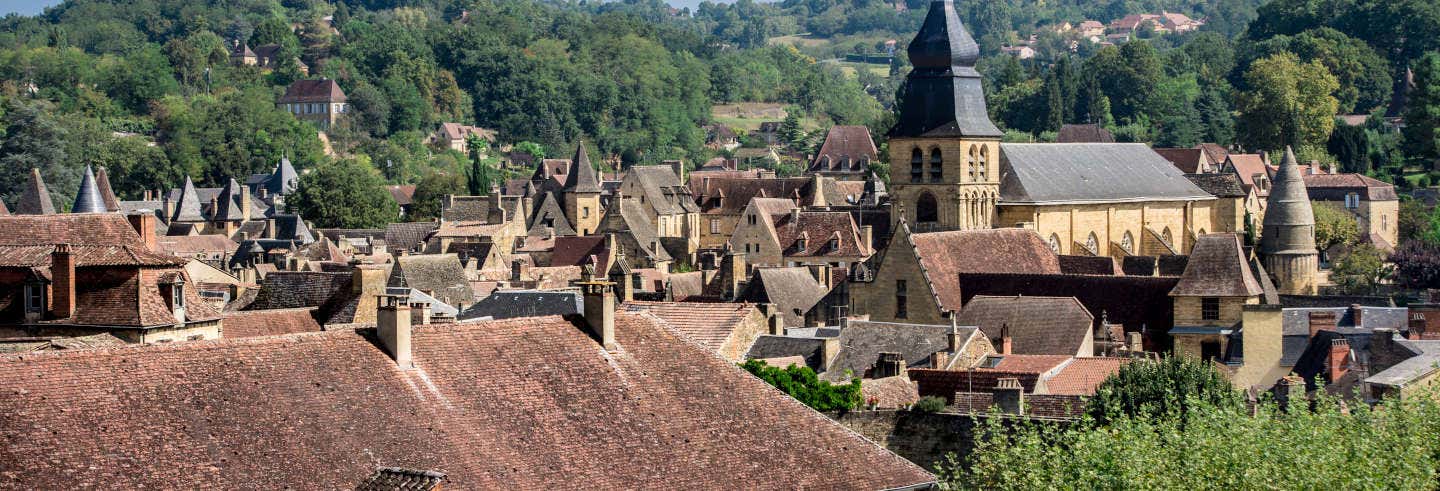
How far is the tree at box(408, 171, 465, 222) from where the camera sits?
11994 centimetres

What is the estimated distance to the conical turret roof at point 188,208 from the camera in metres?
117

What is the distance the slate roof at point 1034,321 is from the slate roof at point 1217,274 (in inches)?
172

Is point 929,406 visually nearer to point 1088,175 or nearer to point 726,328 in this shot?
point 726,328

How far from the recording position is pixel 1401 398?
3278 cm

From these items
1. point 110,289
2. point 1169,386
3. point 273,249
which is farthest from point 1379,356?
point 273,249

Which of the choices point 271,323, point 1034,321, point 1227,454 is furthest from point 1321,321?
point 271,323

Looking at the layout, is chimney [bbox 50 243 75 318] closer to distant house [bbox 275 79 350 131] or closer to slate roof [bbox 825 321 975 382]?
slate roof [bbox 825 321 975 382]

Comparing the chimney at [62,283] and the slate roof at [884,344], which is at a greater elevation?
the chimney at [62,283]

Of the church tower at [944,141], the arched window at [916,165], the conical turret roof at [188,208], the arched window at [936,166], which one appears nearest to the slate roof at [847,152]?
the conical turret roof at [188,208]

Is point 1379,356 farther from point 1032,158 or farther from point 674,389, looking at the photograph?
point 1032,158

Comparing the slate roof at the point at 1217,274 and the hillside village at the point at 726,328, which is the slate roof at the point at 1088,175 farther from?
the slate roof at the point at 1217,274

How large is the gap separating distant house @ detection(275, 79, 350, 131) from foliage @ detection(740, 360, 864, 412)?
5541 inches

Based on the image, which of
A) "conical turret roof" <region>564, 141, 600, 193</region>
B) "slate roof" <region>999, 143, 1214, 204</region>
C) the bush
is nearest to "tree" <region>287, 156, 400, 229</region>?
"conical turret roof" <region>564, 141, 600, 193</region>

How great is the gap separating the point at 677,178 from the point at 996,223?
140ft
